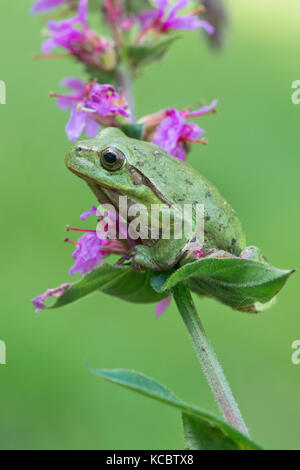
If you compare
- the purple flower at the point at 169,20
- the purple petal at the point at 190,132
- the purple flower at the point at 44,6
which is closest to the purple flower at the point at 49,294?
the purple petal at the point at 190,132

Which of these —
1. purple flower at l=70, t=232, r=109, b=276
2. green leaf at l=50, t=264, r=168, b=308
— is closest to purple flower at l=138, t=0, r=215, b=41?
purple flower at l=70, t=232, r=109, b=276

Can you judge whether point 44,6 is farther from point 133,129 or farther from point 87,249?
point 87,249

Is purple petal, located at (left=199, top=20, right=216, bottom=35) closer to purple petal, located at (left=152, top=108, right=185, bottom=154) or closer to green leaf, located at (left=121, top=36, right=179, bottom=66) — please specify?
green leaf, located at (left=121, top=36, right=179, bottom=66)

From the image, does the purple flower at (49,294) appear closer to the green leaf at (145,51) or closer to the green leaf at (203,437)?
the green leaf at (203,437)

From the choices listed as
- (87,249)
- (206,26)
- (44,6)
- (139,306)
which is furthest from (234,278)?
(139,306)

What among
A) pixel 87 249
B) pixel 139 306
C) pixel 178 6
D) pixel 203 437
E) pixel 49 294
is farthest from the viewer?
pixel 139 306
